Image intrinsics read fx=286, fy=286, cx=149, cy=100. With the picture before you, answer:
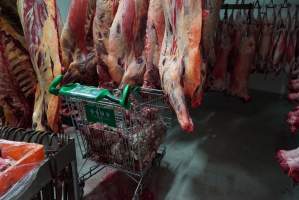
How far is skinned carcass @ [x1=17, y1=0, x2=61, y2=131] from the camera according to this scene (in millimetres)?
1375

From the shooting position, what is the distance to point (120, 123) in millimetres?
1361

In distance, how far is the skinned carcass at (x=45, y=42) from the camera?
138 cm

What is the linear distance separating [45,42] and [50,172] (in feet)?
2.38

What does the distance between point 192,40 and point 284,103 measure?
204 centimetres

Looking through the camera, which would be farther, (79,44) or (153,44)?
(79,44)

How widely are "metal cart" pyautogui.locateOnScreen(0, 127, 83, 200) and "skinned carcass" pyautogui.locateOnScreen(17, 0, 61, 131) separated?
31cm

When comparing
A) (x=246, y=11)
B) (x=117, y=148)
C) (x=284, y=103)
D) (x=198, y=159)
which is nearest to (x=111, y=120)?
(x=117, y=148)

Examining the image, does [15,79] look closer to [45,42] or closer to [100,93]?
[45,42]

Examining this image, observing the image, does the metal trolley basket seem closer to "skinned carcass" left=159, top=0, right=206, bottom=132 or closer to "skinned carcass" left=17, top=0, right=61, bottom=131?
"skinned carcass" left=17, top=0, right=61, bottom=131

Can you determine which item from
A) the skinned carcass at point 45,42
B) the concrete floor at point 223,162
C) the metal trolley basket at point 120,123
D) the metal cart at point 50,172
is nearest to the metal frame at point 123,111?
the metal trolley basket at point 120,123

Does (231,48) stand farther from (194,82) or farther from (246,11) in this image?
(194,82)

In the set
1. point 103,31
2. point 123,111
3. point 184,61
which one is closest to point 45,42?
point 103,31

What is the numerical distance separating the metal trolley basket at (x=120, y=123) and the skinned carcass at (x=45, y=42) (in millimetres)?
78

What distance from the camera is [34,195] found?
2.73 feet
